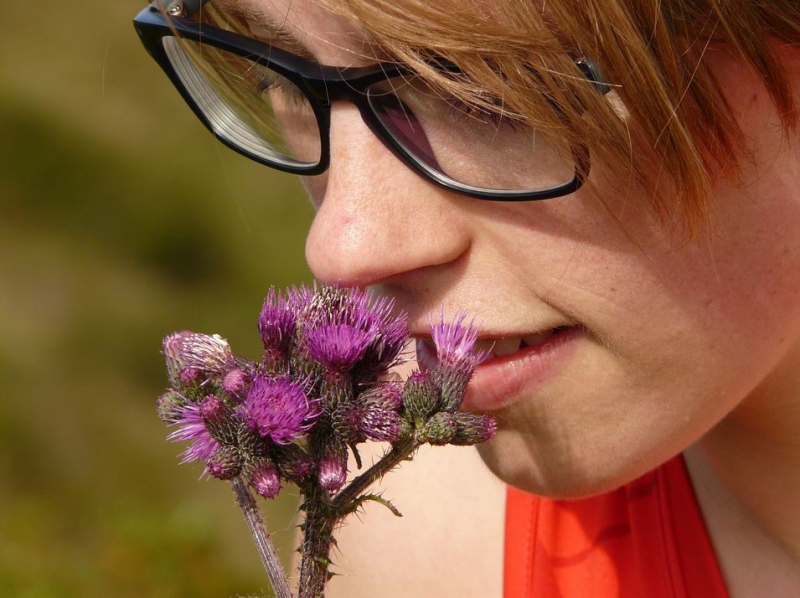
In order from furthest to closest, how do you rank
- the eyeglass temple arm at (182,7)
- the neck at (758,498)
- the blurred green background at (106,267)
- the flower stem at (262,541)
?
1. the blurred green background at (106,267)
2. the neck at (758,498)
3. the eyeglass temple arm at (182,7)
4. the flower stem at (262,541)

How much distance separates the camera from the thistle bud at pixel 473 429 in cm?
118

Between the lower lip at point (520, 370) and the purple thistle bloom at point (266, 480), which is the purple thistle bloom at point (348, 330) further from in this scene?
the lower lip at point (520, 370)

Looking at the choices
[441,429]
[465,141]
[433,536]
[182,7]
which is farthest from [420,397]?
[433,536]

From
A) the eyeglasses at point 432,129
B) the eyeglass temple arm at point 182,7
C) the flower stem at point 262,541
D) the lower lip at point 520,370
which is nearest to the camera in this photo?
the flower stem at point 262,541

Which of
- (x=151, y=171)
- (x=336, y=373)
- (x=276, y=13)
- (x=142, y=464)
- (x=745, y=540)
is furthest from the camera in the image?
(x=151, y=171)

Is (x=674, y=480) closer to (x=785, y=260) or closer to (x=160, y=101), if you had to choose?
(x=785, y=260)

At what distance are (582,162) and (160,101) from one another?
17.5ft

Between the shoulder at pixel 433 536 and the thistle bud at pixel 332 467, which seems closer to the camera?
the thistle bud at pixel 332 467

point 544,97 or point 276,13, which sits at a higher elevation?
point 276,13

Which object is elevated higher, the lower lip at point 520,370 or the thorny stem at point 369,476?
the lower lip at point 520,370

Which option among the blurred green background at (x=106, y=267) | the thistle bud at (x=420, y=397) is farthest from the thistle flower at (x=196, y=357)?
the blurred green background at (x=106, y=267)

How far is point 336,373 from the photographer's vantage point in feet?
3.83

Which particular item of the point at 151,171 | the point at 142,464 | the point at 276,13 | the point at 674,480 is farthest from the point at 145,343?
the point at 276,13

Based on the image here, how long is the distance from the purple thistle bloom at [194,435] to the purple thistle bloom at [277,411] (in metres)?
0.07
